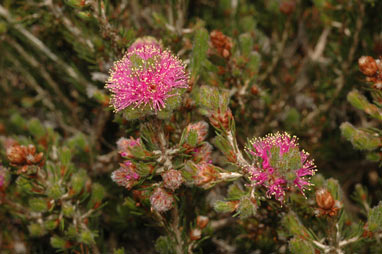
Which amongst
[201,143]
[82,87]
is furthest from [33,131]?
[201,143]

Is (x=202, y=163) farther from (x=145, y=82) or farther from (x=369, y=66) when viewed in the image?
(x=369, y=66)

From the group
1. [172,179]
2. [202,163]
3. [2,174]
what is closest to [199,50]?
[202,163]

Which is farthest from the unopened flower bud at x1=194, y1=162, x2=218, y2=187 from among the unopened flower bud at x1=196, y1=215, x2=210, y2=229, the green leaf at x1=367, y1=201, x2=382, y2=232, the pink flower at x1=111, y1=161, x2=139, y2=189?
the green leaf at x1=367, y1=201, x2=382, y2=232

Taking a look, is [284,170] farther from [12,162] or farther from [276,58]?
[276,58]

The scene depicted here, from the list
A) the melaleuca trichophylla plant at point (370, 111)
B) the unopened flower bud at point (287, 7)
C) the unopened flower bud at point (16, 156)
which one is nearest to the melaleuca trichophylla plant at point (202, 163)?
the melaleuca trichophylla plant at point (370, 111)

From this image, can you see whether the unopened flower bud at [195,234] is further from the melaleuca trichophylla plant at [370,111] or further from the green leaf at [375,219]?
the melaleuca trichophylla plant at [370,111]

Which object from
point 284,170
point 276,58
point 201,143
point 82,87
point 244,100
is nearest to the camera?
point 284,170

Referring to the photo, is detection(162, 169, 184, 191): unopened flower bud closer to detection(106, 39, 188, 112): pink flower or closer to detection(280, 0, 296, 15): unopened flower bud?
detection(106, 39, 188, 112): pink flower
